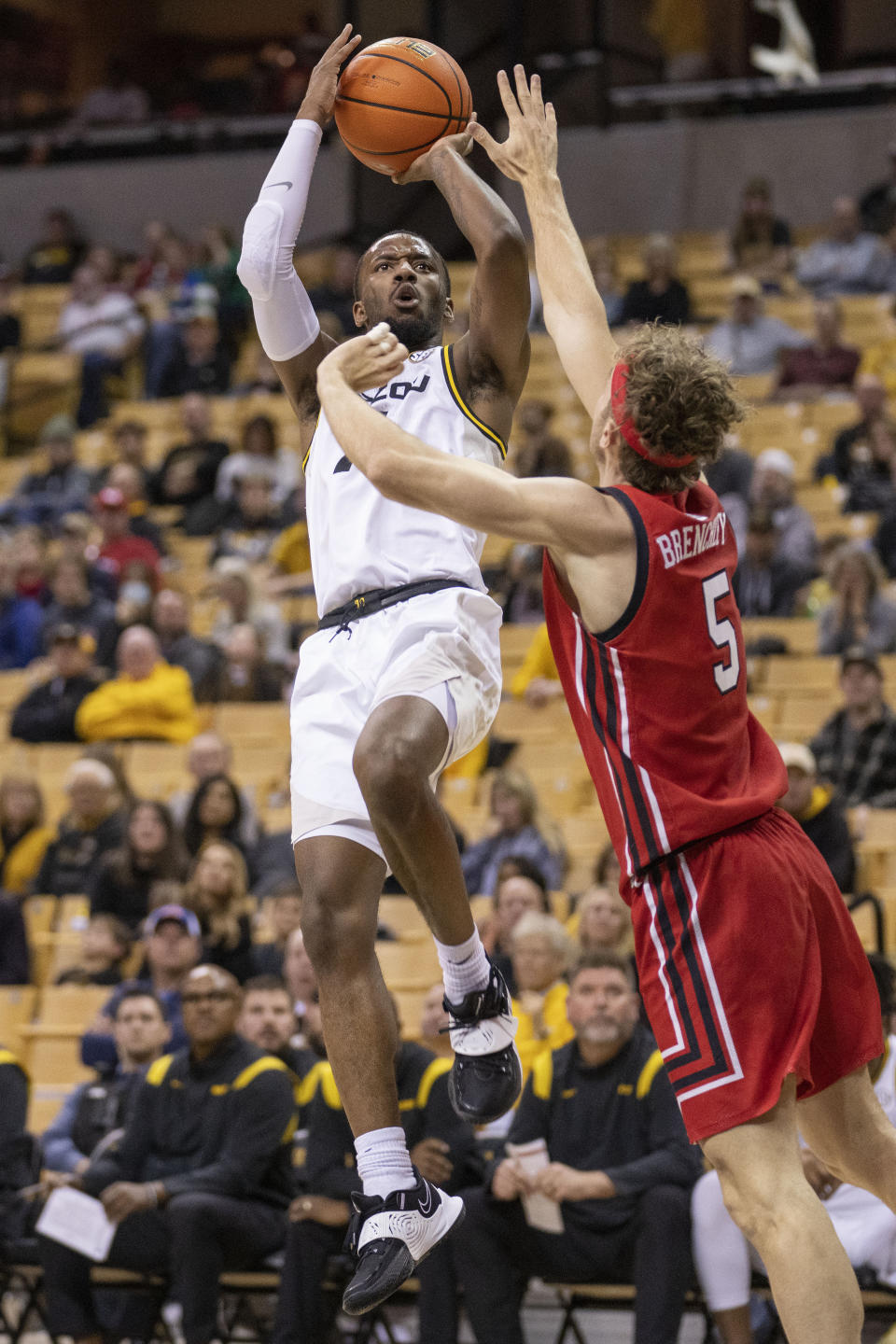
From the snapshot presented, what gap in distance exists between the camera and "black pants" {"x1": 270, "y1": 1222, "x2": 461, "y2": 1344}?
21.7ft

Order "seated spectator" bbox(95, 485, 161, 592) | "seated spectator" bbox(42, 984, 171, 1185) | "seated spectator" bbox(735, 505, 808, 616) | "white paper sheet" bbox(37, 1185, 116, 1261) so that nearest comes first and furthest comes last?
1. "white paper sheet" bbox(37, 1185, 116, 1261)
2. "seated spectator" bbox(42, 984, 171, 1185)
3. "seated spectator" bbox(735, 505, 808, 616)
4. "seated spectator" bbox(95, 485, 161, 592)

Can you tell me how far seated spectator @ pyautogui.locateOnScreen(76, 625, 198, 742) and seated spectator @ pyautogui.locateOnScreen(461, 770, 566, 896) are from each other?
9.27 ft

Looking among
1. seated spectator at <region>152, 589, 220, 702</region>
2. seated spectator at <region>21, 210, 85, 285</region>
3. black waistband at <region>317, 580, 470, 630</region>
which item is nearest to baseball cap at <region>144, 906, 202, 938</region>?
seated spectator at <region>152, 589, 220, 702</region>

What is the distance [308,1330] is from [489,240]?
13.9 feet

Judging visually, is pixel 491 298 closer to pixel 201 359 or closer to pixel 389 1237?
pixel 389 1237

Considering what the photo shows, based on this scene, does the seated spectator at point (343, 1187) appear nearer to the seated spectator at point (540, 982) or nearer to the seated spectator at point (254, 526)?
the seated spectator at point (540, 982)

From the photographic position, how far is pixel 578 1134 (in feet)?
22.2

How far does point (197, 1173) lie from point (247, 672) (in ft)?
14.8

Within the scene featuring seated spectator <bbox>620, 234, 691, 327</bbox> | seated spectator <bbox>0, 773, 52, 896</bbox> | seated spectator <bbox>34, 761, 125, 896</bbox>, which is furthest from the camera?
seated spectator <bbox>620, 234, 691, 327</bbox>

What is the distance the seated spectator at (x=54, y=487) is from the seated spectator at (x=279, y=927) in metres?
6.59

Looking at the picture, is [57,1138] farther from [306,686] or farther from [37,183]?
[37,183]

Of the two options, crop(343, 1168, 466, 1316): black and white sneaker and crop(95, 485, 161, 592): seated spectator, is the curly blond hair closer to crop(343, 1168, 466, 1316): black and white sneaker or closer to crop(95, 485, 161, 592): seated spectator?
crop(343, 1168, 466, 1316): black and white sneaker

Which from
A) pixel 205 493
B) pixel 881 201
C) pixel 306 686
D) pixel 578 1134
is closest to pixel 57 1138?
pixel 578 1134

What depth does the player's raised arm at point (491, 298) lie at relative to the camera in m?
4.36
